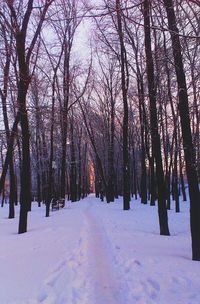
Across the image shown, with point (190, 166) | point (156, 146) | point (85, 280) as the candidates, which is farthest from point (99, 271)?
point (156, 146)

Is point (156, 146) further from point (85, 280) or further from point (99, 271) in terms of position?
point (85, 280)

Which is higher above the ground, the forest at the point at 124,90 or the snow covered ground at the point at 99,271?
the forest at the point at 124,90

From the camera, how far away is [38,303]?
588cm

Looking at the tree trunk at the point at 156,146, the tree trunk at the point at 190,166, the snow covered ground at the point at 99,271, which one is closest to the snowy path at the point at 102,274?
the snow covered ground at the point at 99,271

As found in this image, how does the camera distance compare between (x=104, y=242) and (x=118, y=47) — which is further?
(x=118, y=47)

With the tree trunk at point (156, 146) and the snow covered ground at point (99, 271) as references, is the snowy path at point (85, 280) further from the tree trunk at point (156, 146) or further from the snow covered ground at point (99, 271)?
the tree trunk at point (156, 146)

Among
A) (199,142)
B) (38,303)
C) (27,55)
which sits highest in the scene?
(27,55)

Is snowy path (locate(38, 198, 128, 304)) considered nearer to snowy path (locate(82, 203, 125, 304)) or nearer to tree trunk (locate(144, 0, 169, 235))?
snowy path (locate(82, 203, 125, 304))

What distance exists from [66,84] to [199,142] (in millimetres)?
13849

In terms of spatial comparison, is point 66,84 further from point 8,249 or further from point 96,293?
point 96,293

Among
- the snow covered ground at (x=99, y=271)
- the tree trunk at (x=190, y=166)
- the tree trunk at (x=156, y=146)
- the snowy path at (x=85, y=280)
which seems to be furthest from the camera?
the tree trunk at (x=156, y=146)

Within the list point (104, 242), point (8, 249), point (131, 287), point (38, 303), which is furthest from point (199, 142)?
point (38, 303)

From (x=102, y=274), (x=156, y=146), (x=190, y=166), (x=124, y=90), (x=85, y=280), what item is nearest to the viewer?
(x=85, y=280)


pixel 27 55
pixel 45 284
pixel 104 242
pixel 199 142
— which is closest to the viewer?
pixel 45 284
